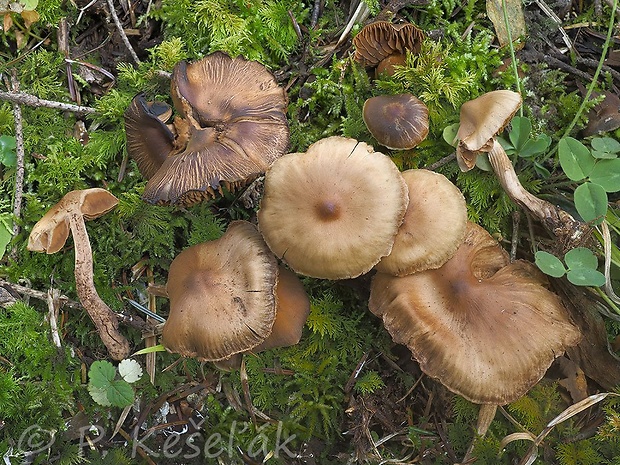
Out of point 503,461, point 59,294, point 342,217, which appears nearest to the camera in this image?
point 342,217

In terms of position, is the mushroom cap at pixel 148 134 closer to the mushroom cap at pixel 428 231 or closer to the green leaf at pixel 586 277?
the mushroom cap at pixel 428 231

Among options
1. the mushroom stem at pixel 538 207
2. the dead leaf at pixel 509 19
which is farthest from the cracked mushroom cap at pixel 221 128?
the dead leaf at pixel 509 19

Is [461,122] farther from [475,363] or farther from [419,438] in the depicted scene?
[419,438]

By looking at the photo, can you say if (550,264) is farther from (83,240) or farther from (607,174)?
(83,240)

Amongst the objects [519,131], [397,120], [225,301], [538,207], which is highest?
[397,120]

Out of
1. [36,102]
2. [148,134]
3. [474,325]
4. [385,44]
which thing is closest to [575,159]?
[474,325]

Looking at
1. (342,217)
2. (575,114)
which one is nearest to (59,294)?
(342,217)

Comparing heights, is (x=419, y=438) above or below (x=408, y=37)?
below
